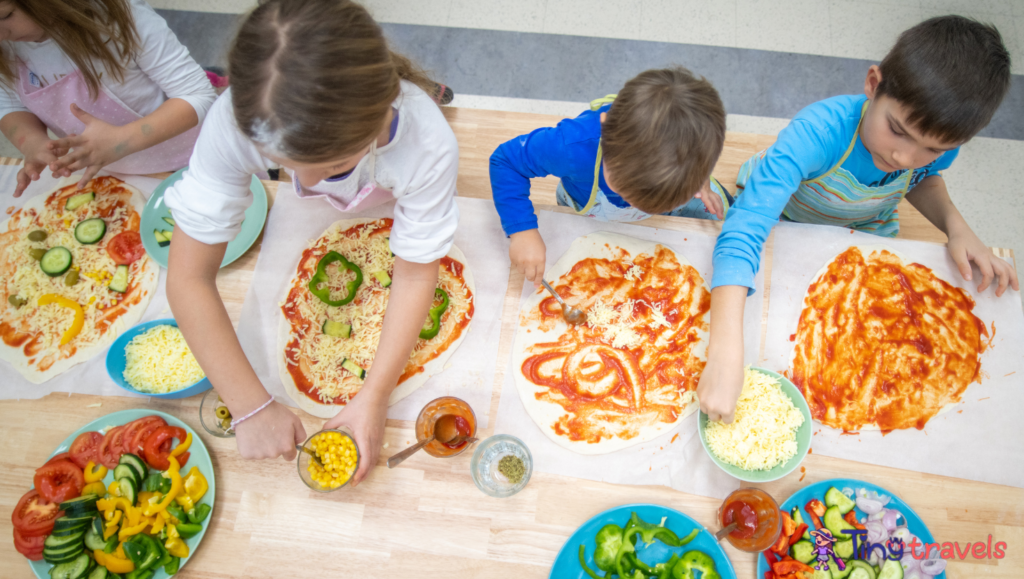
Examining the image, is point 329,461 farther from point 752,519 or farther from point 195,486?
point 752,519

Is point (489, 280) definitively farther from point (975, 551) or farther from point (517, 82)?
point (517, 82)

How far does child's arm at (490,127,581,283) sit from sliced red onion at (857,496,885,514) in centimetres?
116

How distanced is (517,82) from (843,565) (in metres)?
3.07

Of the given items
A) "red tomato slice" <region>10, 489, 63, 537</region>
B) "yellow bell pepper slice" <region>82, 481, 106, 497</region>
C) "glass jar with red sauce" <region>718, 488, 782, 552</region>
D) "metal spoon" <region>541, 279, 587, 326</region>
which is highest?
"metal spoon" <region>541, 279, 587, 326</region>

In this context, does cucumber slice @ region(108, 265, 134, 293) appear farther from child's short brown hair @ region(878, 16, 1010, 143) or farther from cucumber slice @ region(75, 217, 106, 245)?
child's short brown hair @ region(878, 16, 1010, 143)

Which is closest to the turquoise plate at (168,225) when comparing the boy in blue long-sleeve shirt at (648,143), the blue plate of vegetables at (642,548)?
the boy in blue long-sleeve shirt at (648,143)

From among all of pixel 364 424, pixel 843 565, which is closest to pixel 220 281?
pixel 364 424

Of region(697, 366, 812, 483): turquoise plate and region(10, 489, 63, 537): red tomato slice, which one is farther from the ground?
region(697, 366, 812, 483): turquoise plate

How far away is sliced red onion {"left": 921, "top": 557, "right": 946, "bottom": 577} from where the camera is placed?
4.37 feet

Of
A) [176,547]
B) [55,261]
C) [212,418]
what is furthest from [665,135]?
[55,261]

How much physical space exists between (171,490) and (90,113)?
1.38 metres

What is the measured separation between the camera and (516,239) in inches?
65.2

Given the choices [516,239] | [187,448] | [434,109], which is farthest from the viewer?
[516,239]

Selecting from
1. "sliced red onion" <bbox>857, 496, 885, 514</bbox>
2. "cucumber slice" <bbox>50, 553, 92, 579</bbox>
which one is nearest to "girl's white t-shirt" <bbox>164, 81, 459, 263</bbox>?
"cucumber slice" <bbox>50, 553, 92, 579</bbox>
